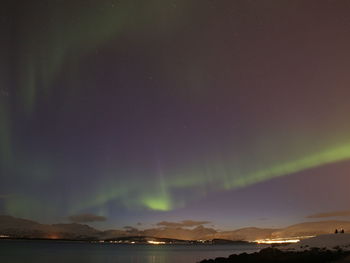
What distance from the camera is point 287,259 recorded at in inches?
1746

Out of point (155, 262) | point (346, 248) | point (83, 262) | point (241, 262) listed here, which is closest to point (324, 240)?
point (346, 248)

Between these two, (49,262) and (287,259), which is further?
(49,262)

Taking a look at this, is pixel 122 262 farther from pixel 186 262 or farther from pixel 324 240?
pixel 324 240

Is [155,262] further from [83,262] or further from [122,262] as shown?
[83,262]

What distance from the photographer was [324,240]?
58.5m

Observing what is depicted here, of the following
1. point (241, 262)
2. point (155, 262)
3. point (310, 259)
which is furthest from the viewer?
point (155, 262)

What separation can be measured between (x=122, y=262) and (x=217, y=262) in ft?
148

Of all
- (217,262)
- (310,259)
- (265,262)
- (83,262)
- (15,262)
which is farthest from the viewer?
(83,262)

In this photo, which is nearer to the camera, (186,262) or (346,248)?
(346,248)

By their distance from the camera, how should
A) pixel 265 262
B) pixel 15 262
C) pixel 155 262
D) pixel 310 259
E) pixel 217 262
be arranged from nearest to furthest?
pixel 310 259, pixel 265 262, pixel 217 262, pixel 15 262, pixel 155 262

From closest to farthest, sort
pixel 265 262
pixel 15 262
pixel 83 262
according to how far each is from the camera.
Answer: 1. pixel 265 262
2. pixel 15 262
3. pixel 83 262

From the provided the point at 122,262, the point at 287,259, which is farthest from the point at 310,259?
the point at 122,262

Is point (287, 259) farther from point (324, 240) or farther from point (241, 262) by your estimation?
point (324, 240)

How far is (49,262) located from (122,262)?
18.1 m
